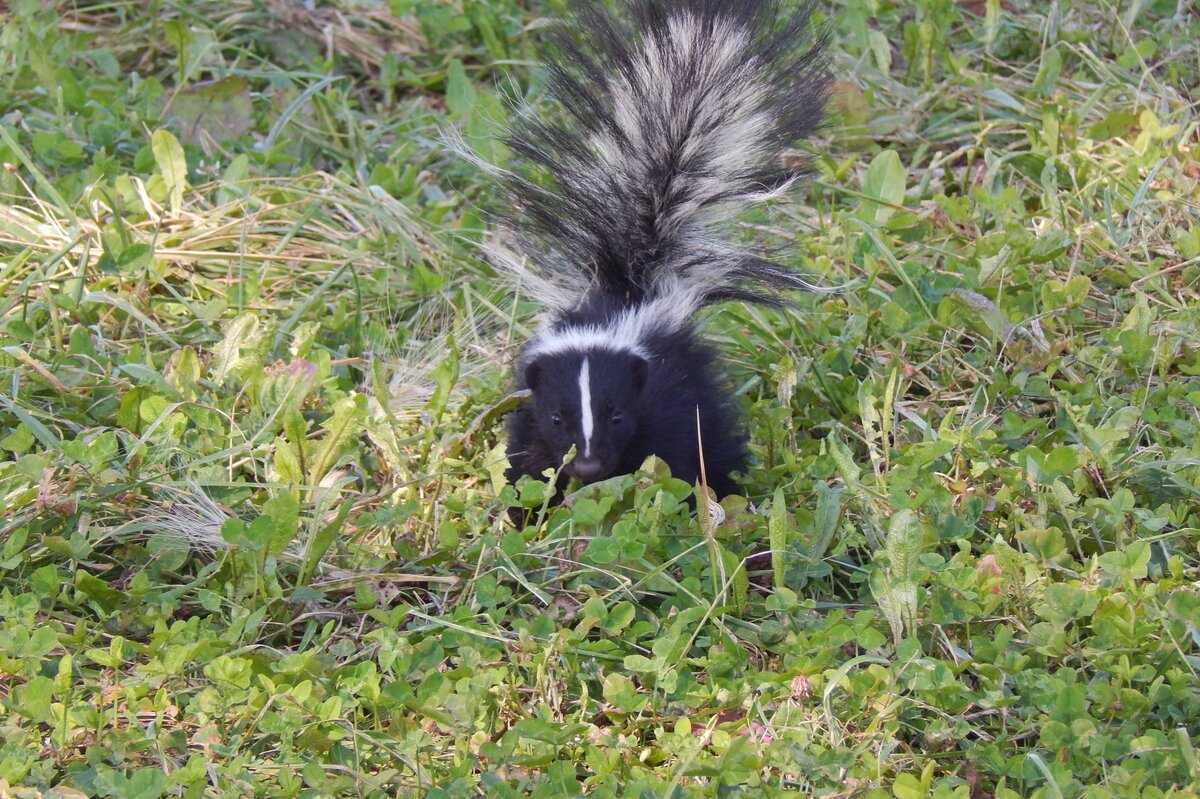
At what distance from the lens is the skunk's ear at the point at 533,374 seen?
4234 millimetres

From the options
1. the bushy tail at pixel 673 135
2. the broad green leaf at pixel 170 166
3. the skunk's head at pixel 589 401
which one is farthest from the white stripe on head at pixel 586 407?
the broad green leaf at pixel 170 166

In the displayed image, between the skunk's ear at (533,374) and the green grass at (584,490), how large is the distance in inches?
5.5

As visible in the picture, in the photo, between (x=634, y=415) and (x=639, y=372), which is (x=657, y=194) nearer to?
(x=639, y=372)

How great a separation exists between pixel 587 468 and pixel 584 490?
0.20 metres

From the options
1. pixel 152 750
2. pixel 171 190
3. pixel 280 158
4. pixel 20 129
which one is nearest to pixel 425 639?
pixel 152 750

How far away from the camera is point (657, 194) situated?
4.36 metres

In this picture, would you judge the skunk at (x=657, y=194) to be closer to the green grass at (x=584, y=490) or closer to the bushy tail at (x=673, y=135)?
the bushy tail at (x=673, y=135)

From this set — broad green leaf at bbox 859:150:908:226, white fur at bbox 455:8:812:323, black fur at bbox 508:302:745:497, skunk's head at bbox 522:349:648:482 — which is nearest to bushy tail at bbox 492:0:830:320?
white fur at bbox 455:8:812:323

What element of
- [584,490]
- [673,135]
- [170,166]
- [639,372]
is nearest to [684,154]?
[673,135]

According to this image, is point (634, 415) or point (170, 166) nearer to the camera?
point (634, 415)

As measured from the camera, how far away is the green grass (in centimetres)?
290

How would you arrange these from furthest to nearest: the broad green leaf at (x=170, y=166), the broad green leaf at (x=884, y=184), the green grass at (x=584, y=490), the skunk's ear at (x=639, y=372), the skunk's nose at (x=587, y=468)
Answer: the broad green leaf at (x=884, y=184)
the broad green leaf at (x=170, y=166)
the skunk's ear at (x=639, y=372)
the skunk's nose at (x=587, y=468)
the green grass at (x=584, y=490)

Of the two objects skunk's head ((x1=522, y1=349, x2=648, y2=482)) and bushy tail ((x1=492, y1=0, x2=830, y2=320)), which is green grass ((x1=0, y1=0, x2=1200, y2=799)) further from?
bushy tail ((x1=492, y1=0, x2=830, y2=320))

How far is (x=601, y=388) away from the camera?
4.10 metres
